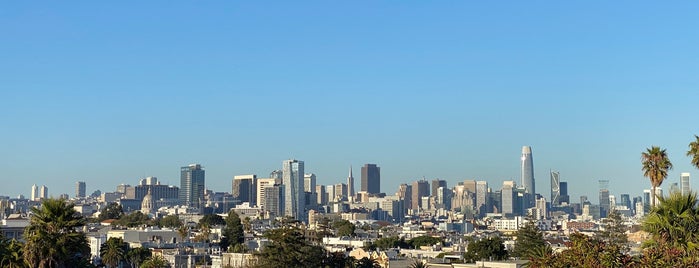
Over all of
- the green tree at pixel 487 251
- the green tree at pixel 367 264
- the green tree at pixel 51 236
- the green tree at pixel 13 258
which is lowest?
the green tree at pixel 367 264

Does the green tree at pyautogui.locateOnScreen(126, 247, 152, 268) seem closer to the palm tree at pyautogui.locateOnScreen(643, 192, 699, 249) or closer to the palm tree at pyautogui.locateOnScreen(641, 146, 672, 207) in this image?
the palm tree at pyautogui.locateOnScreen(641, 146, 672, 207)

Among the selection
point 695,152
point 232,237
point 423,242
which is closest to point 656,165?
point 695,152

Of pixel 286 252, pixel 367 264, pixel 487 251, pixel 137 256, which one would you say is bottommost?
pixel 367 264

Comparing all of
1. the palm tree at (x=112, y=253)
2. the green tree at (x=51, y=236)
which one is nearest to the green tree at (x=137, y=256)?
the palm tree at (x=112, y=253)

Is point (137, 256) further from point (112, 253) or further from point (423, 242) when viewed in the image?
point (423, 242)

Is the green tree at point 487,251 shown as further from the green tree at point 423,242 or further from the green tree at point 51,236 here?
the green tree at point 51,236

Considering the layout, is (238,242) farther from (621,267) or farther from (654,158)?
(621,267)

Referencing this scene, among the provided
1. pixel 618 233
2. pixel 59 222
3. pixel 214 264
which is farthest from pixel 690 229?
pixel 214 264
